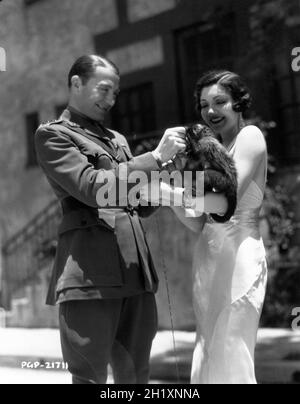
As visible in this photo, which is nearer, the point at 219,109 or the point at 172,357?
the point at 219,109

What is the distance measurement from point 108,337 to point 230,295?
46 centimetres

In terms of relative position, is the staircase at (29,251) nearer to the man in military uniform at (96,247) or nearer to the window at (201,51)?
the window at (201,51)

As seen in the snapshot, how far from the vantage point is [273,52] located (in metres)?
5.76

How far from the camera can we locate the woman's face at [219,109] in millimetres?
2342

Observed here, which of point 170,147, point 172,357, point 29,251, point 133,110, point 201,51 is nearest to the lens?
point 170,147

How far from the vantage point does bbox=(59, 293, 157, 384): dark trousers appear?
7.23 ft

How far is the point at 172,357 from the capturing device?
4.89 meters

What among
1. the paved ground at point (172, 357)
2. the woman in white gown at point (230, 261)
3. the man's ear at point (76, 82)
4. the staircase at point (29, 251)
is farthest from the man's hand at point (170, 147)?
the staircase at point (29, 251)

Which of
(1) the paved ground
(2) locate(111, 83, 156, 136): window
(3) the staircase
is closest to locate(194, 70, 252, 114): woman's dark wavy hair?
(1) the paved ground

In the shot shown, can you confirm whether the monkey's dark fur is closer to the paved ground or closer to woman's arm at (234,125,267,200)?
woman's arm at (234,125,267,200)

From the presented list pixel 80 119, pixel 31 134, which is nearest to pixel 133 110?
pixel 31 134

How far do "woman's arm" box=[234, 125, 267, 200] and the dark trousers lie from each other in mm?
567

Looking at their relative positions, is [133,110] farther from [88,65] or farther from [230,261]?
[230,261]

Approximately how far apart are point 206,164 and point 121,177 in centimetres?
30
